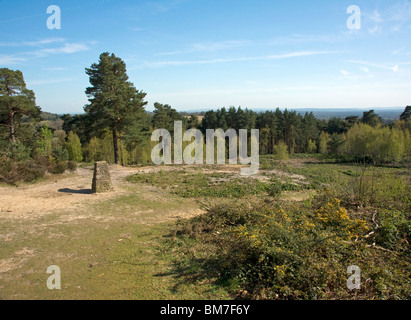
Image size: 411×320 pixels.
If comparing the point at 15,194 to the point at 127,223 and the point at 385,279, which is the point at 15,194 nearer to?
the point at 127,223

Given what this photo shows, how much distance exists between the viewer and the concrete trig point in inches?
461

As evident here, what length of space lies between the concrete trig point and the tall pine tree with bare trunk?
9417 millimetres

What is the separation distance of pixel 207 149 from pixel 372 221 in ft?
86.5

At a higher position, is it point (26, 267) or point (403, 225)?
point (403, 225)

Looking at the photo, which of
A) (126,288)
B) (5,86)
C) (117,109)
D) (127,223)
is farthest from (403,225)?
(5,86)

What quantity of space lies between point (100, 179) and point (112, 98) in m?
10.9

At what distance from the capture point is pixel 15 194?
11484 millimetres

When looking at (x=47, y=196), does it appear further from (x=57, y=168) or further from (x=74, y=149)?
(x=74, y=149)

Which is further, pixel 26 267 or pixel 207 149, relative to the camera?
pixel 207 149

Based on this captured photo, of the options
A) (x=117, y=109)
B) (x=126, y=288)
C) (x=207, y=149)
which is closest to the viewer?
(x=126, y=288)

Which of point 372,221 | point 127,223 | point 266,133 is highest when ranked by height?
point 266,133

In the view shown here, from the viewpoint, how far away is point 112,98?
808 inches

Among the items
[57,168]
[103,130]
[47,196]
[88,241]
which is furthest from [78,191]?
[103,130]

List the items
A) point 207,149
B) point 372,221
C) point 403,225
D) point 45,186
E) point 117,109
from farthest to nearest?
point 207,149
point 117,109
point 45,186
point 372,221
point 403,225
